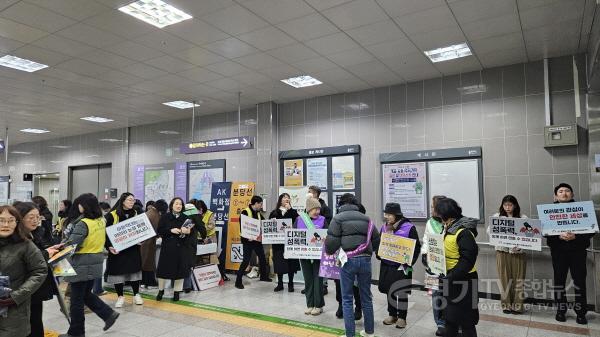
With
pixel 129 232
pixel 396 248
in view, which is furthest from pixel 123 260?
pixel 396 248

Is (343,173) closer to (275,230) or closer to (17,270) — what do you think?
(275,230)

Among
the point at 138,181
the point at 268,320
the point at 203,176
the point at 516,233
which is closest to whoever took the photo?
the point at 268,320

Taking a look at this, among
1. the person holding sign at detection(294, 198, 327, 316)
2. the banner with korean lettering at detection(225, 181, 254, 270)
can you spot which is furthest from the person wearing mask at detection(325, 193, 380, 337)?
the banner with korean lettering at detection(225, 181, 254, 270)

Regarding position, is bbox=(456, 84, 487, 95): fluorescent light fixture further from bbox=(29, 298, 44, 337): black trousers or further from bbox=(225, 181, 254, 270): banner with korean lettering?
bbox=(29, 298, 44, 337): black trousers

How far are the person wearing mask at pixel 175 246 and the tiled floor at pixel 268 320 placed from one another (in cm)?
36

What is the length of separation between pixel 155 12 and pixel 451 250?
3677 millimetres

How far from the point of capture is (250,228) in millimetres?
6262

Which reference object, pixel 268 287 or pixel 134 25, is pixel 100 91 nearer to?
pixel 134 25

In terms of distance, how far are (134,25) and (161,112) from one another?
174 inches

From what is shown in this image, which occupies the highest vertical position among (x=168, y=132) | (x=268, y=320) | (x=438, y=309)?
(x=168, y=132)

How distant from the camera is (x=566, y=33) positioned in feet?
15.3

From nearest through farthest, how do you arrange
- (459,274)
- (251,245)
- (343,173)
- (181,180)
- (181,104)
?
(459,274) < (251,245) < (343,173) < (181,104) < (181,180)

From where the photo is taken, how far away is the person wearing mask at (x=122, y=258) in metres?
4.96

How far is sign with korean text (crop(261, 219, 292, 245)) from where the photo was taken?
5.95 meters
